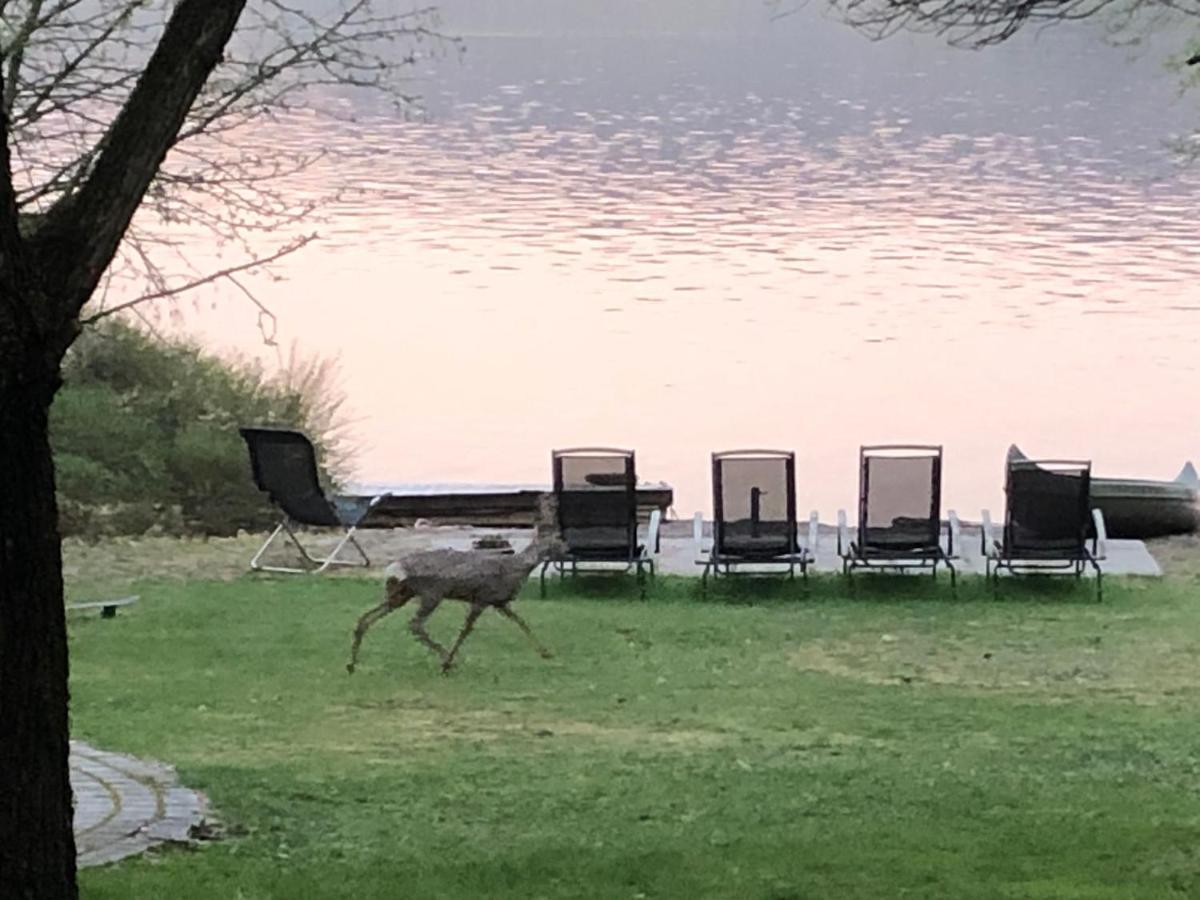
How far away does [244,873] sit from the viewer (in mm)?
4465

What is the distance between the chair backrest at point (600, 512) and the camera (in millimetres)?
11031

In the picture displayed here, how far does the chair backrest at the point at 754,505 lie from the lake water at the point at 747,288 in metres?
2.47

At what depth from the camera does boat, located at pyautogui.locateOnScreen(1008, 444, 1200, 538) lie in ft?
48.9

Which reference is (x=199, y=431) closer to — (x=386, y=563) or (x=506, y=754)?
(x=386, y=563)

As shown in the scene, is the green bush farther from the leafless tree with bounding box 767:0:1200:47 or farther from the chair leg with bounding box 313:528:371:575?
the leafless tree with bounding box 767:0:1200:47

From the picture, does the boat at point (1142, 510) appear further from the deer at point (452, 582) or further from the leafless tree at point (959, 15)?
the leafless tree at point (959, 15)

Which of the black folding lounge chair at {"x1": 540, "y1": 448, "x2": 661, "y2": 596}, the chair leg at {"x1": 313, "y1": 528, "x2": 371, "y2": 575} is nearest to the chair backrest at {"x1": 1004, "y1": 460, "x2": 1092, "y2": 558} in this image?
the black folding lounge chair at {"x1": 540, "y1": 448, "x2": 661, "y2": 596}

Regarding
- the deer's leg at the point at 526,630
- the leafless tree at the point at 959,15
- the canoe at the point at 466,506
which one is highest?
the leafless tree at the point at 959,15

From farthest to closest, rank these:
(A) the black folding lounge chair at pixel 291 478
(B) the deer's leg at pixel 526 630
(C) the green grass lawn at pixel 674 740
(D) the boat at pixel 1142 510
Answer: (D) the boat at pixel 1142 510, (A) the black folding lounge chair at pixel 291 478, (B) the deer's leg at pixel 526 630, (C) the green grass lawn at pixel 674 740

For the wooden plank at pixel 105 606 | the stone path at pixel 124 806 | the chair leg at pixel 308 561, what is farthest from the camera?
the chair leg at pixel 308 561

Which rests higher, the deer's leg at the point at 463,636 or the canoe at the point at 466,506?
the canoe at the point at 466,506

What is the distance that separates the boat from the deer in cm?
745

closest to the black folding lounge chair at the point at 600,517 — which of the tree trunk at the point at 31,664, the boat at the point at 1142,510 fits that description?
the boat at the point at 1142,510

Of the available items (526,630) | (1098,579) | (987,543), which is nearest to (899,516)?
(987,543)
